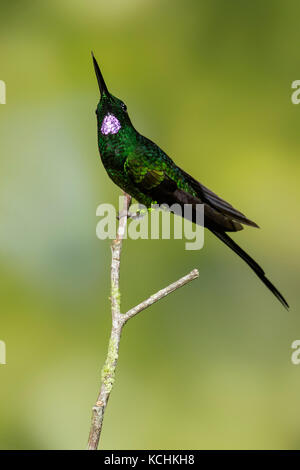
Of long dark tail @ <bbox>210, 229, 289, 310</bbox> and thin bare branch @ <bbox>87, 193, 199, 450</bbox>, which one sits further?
long dark tail @ <bbox>210, 229, 289, 310</bbox>

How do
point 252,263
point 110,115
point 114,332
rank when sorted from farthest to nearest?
point 110,115, point 252,263, point 114,332

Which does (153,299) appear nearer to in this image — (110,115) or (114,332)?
(114,332)

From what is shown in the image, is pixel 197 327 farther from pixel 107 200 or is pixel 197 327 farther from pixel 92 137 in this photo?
pixel 92 137

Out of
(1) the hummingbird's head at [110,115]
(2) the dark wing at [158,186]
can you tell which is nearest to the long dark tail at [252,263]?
(2) the dark wing at [158,186]

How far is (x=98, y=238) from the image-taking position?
418 cm

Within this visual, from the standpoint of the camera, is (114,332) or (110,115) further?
(110,115)

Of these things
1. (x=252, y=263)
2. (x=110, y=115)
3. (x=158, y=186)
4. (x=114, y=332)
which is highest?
(x=110, y=115)

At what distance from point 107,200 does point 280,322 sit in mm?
1521

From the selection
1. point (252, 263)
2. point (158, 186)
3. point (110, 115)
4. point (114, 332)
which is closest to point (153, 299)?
point (114, 332)

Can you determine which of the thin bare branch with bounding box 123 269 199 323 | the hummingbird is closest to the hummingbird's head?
the hummingbird

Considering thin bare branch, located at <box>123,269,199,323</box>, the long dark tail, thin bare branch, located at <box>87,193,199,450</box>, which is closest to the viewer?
thin bare branch, located at <box>87,193,199,450</box>

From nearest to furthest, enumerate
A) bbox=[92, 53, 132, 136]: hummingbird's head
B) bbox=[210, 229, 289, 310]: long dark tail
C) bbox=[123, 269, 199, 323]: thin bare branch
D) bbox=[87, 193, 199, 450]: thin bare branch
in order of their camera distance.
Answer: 1. bbox=[87, 193, 199, 450]: thin bare branch
2. bbox=[123, 269, 199, 323]: thin bare branch
3. bbox=[210, 229, 289, 310]: long dark tail
4. bbox=[92, 53, 132, 136]: hummingbird's head

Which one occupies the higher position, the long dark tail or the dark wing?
the dark wing

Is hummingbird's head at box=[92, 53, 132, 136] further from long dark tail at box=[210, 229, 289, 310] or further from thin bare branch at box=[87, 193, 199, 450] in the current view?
long dark tail at box=[210, 229, 289, 310]
